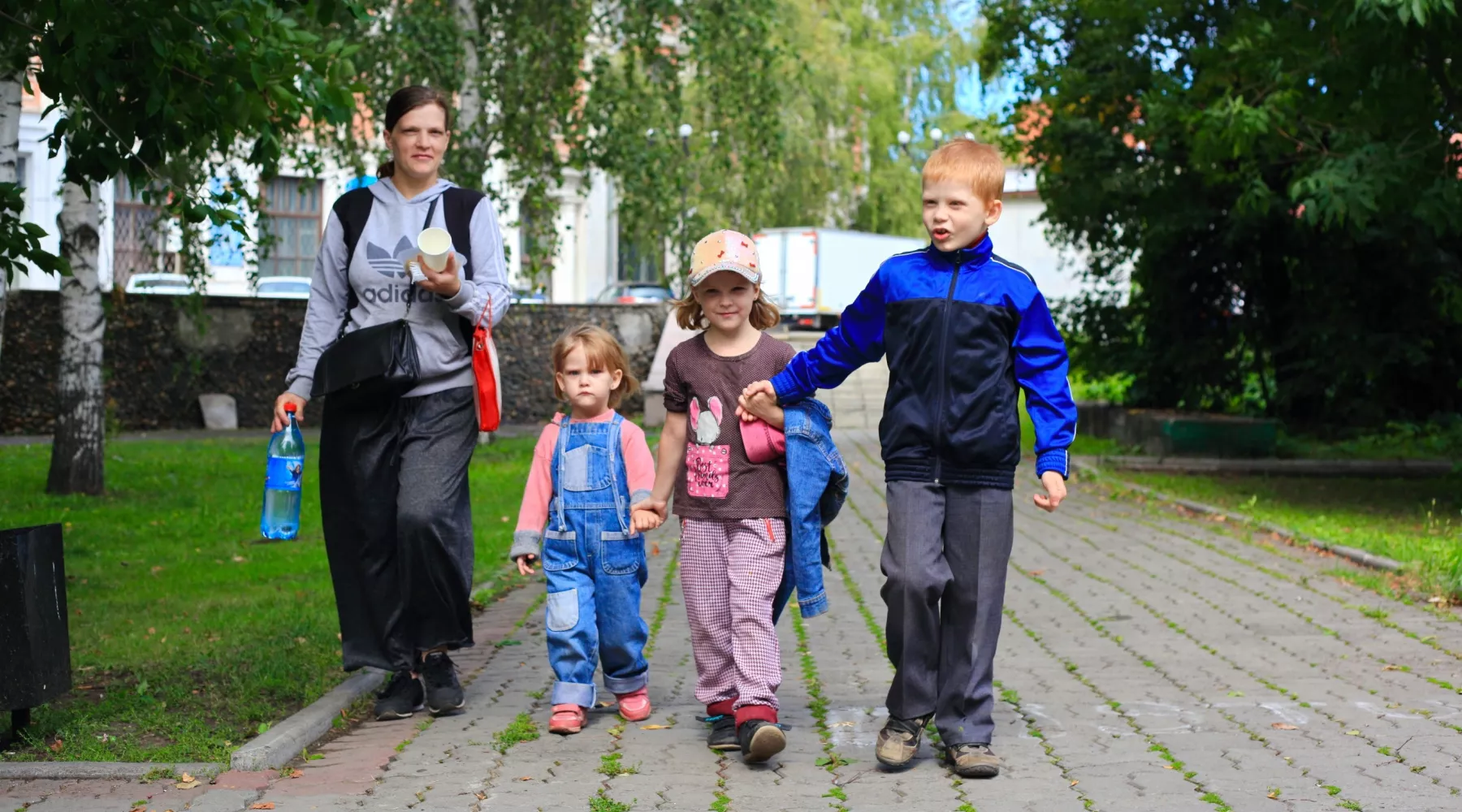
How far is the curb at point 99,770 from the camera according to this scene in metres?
5.06

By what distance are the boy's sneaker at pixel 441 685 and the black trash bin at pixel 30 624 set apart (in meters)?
1.19

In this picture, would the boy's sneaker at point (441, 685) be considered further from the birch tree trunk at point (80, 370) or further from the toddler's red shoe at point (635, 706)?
the birch tree trunk at point (80, 370)

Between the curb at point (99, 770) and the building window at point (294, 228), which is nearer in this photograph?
the curb at point (99, 770)

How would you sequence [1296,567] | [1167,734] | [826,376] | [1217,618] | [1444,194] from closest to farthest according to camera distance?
1. [826,376]
2. [1167,734]
3. [1217,618]
4. [1296,567]
5. [1444,194]

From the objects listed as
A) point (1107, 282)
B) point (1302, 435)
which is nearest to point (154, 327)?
point (1107, 282)

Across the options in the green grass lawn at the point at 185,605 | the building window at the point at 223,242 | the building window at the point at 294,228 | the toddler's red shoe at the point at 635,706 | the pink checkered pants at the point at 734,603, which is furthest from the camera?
the building window at the point at 294,228

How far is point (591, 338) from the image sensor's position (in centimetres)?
579

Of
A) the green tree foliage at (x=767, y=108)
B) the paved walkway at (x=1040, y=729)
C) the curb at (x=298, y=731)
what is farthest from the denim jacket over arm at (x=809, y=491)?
the green tree foliage at (x=767, y=108)

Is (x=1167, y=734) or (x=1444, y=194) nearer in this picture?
(x=1167, y=734)

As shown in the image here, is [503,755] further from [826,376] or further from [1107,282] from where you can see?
[1107,282]

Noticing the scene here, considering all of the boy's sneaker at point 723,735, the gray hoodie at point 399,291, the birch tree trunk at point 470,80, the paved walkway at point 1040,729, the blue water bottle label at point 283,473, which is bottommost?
the paved walkway at point 1040,729

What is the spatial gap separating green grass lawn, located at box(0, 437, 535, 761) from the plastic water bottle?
2.16 ft

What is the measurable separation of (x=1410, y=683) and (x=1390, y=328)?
516 inches

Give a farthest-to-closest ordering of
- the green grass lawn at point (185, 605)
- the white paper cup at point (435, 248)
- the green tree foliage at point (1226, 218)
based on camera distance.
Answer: the green tree foliage at point (1226, 218) → the green grass lawn at point (185, 605) → the white paper cup at point (435, 248)
